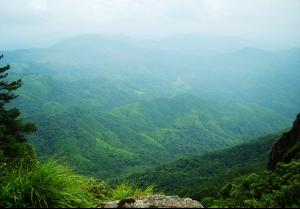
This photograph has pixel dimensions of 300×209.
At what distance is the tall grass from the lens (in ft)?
21.0

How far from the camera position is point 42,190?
6660 mm

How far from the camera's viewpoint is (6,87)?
32562 millimetres

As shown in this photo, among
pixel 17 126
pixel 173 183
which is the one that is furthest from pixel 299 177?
pixel 173 183

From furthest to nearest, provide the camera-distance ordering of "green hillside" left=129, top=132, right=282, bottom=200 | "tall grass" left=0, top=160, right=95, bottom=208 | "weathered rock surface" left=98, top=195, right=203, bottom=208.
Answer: "green hillside" left=129, top=132, right=282, bottom=200 < "tall grass" left=0, top=160, right=95, bottom=208 < "weathered rock surface" left=98, top=195, right=203, bottom=208

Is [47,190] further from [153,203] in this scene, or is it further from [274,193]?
[274,193]

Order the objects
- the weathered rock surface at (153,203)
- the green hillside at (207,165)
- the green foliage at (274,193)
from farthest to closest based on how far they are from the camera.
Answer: the green hillside at (207,165), the green foliage at (274,193), the weathered rock surface at (153,203)

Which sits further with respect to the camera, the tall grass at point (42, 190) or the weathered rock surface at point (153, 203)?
the tall grass at point (42, 190)

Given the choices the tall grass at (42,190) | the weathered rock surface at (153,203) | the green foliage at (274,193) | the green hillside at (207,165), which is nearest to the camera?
the weathered rock surface at (153,203)

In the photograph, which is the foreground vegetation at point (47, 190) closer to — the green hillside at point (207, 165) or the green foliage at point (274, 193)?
the green foliage at point (274, 193)

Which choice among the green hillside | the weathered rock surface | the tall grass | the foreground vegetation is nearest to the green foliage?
the weathered rock surface

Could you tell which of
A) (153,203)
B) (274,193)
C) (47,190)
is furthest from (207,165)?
(153,203)

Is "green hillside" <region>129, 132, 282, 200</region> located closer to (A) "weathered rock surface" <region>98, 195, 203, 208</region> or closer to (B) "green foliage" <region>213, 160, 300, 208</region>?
(B) "green foliage" <region>213, 160, 300, 208</region>

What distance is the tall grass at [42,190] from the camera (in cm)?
640

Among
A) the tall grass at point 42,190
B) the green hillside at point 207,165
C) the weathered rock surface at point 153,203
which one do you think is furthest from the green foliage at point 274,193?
the green hillside at point 207,165
